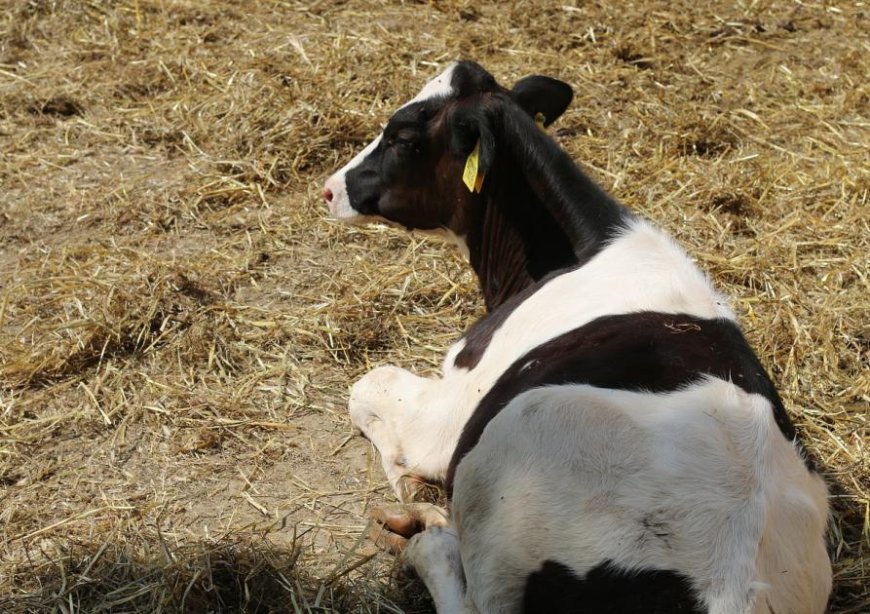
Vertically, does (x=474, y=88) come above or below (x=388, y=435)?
above

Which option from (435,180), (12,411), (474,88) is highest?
(474,88)

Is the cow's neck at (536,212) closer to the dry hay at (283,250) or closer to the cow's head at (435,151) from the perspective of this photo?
the cow's head at (435,151)

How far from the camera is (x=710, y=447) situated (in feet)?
11.4

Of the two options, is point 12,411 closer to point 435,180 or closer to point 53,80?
point 435,180

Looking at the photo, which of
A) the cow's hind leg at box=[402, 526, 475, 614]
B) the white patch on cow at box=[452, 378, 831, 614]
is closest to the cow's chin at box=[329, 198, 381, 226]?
the cow's hind leg at box=[402, 526, 475, 614]

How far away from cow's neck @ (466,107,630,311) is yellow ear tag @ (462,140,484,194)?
A: 6.3 inches

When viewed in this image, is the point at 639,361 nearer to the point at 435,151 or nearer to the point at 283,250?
the point at 435,151

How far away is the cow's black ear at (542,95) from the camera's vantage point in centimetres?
563

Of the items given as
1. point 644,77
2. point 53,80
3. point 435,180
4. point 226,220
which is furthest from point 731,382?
point 53,80

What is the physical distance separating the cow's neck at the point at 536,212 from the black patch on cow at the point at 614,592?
1851 mm

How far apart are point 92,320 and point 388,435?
1825 mm

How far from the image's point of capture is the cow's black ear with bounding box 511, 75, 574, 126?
5.63 meters

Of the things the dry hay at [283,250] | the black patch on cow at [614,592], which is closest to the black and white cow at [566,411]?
the black patch on cow at [614,592]

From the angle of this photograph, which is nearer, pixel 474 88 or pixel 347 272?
pixel 474 88
